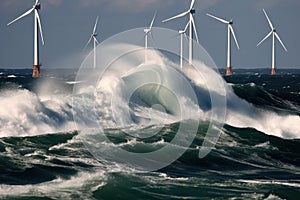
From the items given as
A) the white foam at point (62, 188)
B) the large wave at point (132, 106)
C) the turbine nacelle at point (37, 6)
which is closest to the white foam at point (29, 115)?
the large wave at point (132, 106)

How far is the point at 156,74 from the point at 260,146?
1929cm

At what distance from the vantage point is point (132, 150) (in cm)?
3212

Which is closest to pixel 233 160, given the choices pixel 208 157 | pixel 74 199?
pixel 208 157

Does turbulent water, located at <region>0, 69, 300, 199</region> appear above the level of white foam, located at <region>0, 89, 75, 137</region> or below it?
below

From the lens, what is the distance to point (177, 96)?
48.9 m

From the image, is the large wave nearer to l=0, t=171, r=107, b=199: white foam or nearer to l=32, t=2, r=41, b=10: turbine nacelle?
l=0, t=171, r=107, b=199: white foam

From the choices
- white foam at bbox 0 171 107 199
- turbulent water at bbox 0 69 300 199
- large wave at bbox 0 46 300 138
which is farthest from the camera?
large wave at bbox 0 46 300 138

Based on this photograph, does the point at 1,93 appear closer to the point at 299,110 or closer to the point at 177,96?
the point at 177,96

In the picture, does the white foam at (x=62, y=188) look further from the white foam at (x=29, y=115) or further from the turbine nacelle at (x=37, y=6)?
the turbine nacelle at (x=37, y=6)

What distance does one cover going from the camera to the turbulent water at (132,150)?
23281mm

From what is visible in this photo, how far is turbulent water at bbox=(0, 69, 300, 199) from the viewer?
23281 mm

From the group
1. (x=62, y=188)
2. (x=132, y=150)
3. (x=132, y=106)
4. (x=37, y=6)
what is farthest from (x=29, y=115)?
(x=37, y=6)

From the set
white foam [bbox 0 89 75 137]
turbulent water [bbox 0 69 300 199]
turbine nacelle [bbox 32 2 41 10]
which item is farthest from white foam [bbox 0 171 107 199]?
turbine nacelle [bbox 32 2 41 10]

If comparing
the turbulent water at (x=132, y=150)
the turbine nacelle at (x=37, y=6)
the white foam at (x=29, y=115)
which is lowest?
the turbulent water at (x=132, y=150)
